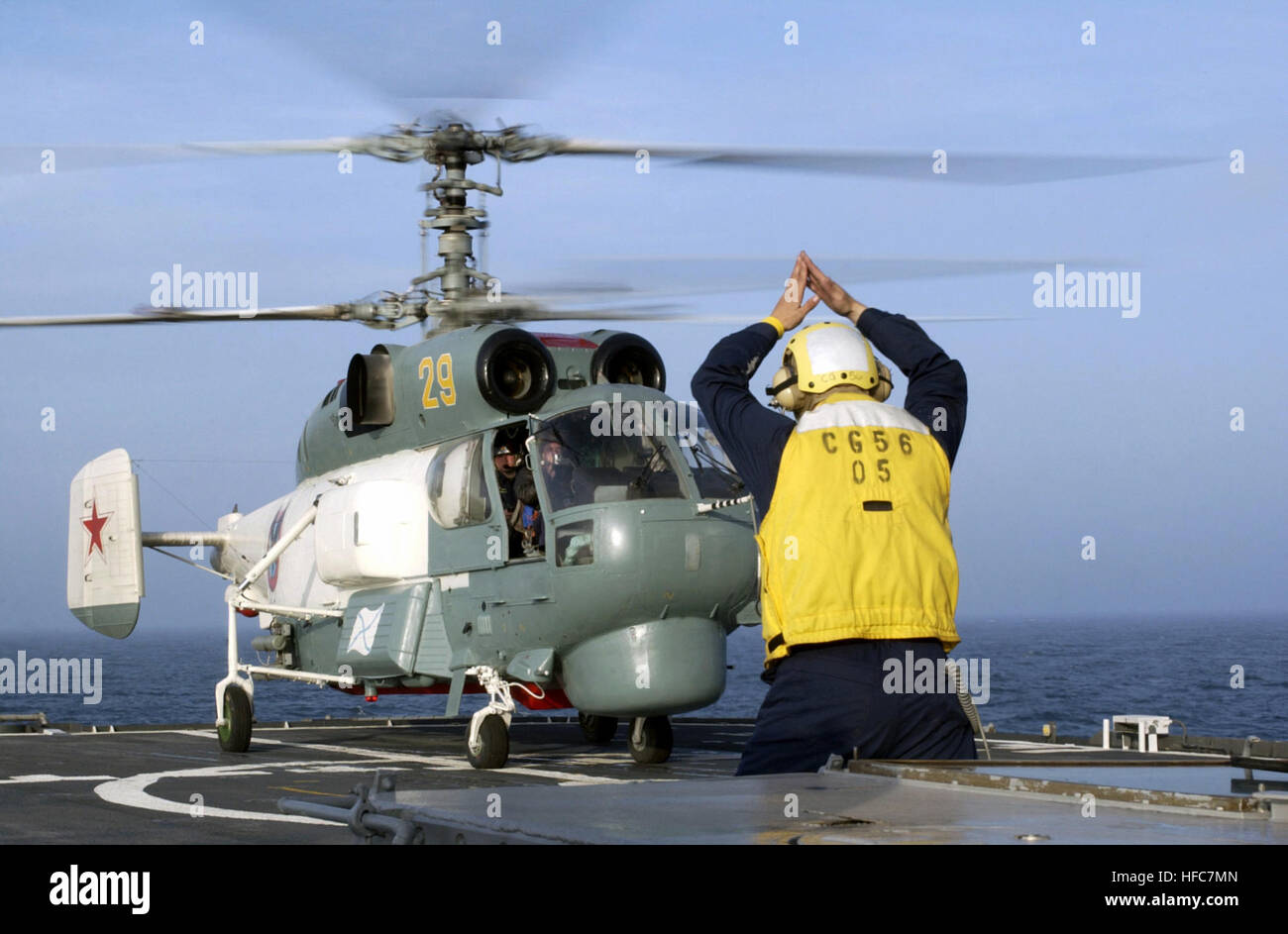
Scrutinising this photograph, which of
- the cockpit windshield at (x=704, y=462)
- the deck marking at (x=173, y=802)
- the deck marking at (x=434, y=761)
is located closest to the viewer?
the deck marking at (x=173, y=802)

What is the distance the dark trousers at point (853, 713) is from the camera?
15.4 feet

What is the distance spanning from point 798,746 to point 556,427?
32.1 feet

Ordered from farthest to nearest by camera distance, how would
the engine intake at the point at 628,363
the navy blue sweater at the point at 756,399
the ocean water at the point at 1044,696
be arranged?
1. the ocean water at the point at 1044,696
2. the engine intake at the point at 628,363
3. the navy blue sweater at the point at 756,399

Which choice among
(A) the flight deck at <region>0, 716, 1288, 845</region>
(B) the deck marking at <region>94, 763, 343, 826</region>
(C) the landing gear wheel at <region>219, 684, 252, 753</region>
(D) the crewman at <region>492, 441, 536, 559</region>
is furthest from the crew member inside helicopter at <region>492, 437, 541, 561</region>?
(A) the flight deck at <region>0, 716, 1288, 845</region>

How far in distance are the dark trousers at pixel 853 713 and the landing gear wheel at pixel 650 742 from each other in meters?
10.0

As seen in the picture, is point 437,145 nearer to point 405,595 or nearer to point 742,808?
point 405,595

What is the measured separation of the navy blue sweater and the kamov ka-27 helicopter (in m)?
6.03

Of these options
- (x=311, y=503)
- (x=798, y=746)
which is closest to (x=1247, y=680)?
(x=311, y=503)

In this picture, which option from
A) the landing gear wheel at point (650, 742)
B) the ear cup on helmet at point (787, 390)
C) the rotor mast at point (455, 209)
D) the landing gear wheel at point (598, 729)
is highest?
the rotor mast at point (455, 209)

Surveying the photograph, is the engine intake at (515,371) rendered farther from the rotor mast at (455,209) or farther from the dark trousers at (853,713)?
the dark trousers at (853,713)

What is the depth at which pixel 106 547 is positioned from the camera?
61.4 feet

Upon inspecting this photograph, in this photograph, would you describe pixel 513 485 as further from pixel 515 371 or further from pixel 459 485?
pixel 515 371

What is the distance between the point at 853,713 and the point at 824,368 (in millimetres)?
1149

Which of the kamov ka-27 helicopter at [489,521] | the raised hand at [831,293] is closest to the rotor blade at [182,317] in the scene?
the kamov ka-27 helicopter at [489,521]
